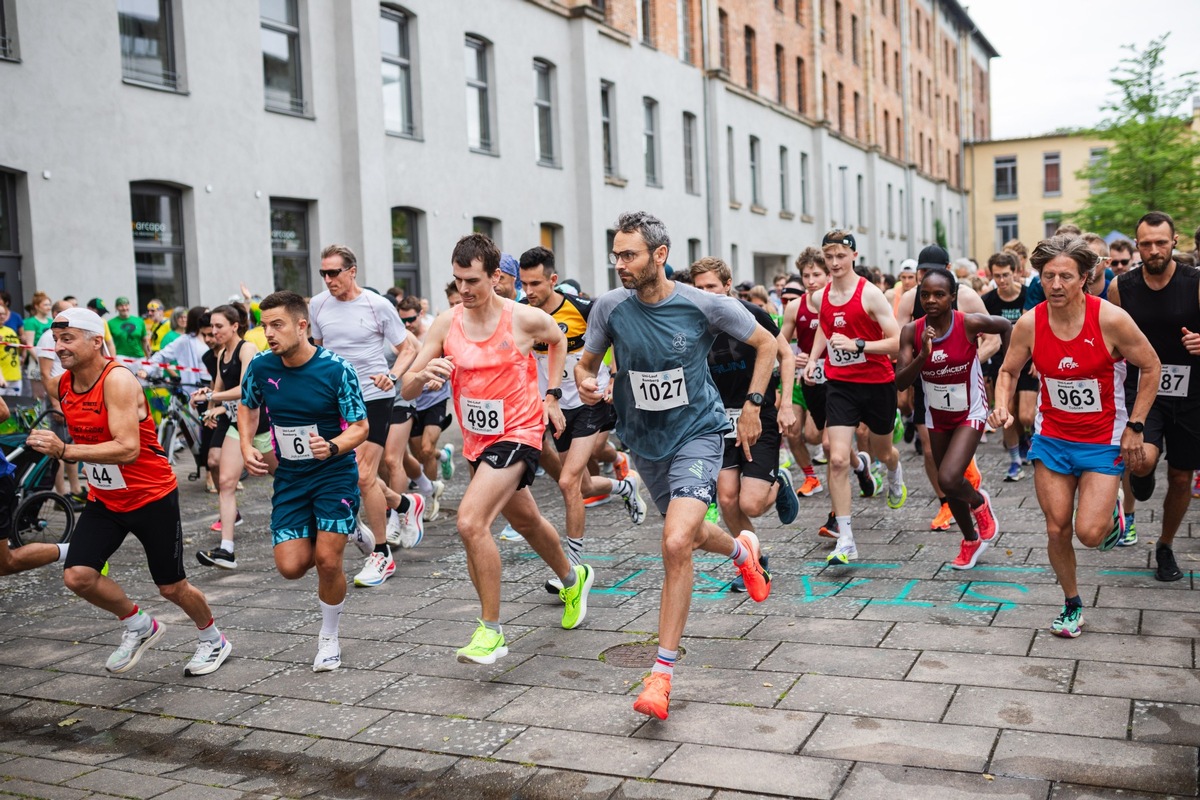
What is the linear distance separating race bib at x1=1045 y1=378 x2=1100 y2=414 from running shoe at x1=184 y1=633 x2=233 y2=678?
13.9ft

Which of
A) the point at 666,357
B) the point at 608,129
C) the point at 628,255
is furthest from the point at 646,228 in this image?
the point at 608,129

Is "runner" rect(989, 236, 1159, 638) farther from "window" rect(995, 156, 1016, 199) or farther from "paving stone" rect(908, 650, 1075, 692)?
"window" rect(995, 156, 1016, 199)

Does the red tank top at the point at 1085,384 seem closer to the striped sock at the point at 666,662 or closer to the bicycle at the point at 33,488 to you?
the striped sock at the point at 666,662

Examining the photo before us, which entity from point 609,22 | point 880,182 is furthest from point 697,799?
point 880,182

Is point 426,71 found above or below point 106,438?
above

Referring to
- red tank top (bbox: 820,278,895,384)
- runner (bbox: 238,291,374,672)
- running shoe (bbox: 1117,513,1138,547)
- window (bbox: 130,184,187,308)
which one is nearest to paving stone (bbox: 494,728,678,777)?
runner (bbox: 238,291,374,672)

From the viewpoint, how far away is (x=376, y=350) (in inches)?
316

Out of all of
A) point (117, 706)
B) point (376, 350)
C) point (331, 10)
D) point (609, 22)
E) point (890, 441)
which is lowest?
point (117, 706)

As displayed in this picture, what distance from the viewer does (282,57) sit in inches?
649

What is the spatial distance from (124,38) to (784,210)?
1002 inches

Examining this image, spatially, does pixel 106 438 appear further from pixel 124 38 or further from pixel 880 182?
pixel 880 182

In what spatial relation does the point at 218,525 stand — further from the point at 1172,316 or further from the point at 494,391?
the point at 1172,316

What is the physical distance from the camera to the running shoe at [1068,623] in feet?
17.9

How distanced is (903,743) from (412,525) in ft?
15.6
